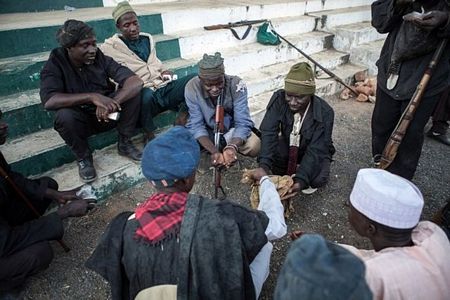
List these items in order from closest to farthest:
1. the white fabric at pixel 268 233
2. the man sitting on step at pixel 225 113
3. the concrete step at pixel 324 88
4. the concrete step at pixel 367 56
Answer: the white fabric at pixel 268 233 < the man sitting on step at pixel 225 113 < the concrete step at pixel 324 88 < the concrete step at pixel 367 56

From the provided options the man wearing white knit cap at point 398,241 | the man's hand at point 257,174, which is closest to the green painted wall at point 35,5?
the man's hand at point 257,174

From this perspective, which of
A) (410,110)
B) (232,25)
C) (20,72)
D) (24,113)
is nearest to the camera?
(410,110)

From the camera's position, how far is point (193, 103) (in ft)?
11.3

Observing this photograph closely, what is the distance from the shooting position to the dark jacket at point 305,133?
114 inches

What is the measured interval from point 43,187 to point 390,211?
2.55 m

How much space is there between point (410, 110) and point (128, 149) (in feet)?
8.85

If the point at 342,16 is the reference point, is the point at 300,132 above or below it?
below

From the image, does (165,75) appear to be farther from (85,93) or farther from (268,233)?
(268,233)

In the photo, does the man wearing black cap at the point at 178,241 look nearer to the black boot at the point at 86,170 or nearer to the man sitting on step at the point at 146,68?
the black boot at the point at 86,170

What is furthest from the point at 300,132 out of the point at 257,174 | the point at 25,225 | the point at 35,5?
the point at 35,5

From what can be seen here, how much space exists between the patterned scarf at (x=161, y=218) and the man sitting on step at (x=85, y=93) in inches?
70.8

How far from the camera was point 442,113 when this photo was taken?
4184mm

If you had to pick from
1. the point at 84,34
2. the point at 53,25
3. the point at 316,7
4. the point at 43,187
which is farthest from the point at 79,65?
the point at 316,7

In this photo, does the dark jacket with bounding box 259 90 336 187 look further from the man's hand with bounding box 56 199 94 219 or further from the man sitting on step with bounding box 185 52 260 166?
the man's hand with bounding box 56 199 94 219
